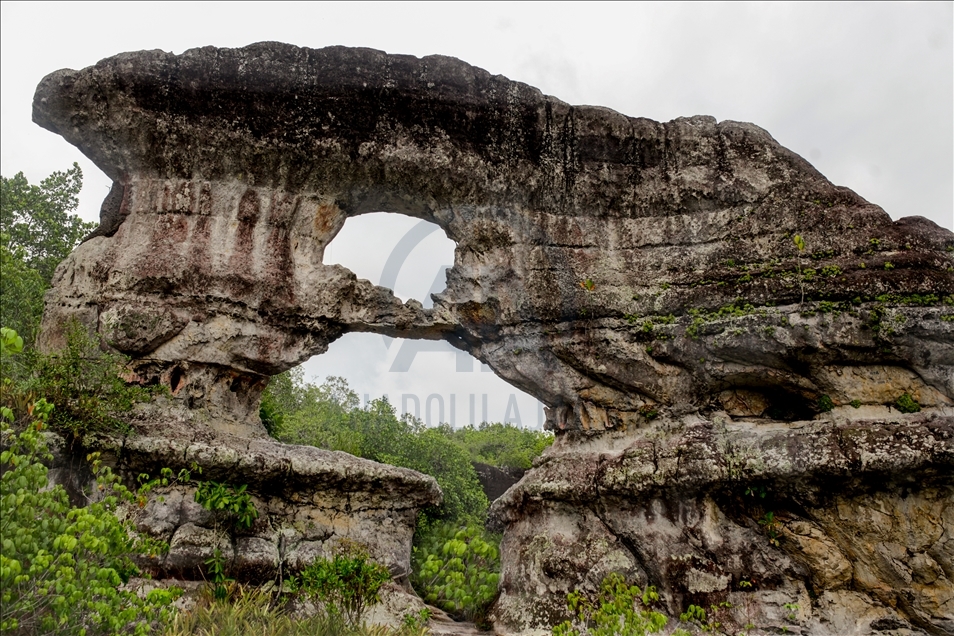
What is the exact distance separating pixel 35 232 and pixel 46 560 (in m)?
13.4

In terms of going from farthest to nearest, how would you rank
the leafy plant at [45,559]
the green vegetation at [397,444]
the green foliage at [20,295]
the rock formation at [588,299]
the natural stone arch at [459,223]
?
the green vegetation at [397,444] < the green foliage at [20,295] < the natural stone arch at [459,223] < the rock formation at [588,299] < the leafy plant at [45,559]

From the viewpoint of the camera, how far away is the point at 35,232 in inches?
623

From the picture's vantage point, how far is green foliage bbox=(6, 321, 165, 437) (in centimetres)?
862

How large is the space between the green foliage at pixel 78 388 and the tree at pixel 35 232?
5.34 meters

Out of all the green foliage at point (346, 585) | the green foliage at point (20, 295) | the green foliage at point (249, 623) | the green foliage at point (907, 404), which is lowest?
the green foliage at point (249, 623)

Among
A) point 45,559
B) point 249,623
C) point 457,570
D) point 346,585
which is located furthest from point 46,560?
point 457,570

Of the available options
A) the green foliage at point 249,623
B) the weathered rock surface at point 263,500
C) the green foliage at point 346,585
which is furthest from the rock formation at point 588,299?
the green foliage at point 249,623

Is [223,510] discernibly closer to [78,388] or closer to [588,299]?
[78,388]

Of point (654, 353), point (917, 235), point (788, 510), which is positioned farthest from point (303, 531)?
point (917, 235)

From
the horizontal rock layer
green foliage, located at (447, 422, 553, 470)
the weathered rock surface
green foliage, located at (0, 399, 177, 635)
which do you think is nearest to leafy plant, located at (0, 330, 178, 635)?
green foliage, located at (0, 399, 177, 635)

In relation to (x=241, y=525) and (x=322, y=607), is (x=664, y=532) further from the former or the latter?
(x=241, y=525)

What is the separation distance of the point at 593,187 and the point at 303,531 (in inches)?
274

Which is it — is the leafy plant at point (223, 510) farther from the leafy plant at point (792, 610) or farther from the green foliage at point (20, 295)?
the leafy plant at point (792, 610)

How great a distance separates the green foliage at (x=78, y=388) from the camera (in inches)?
340
